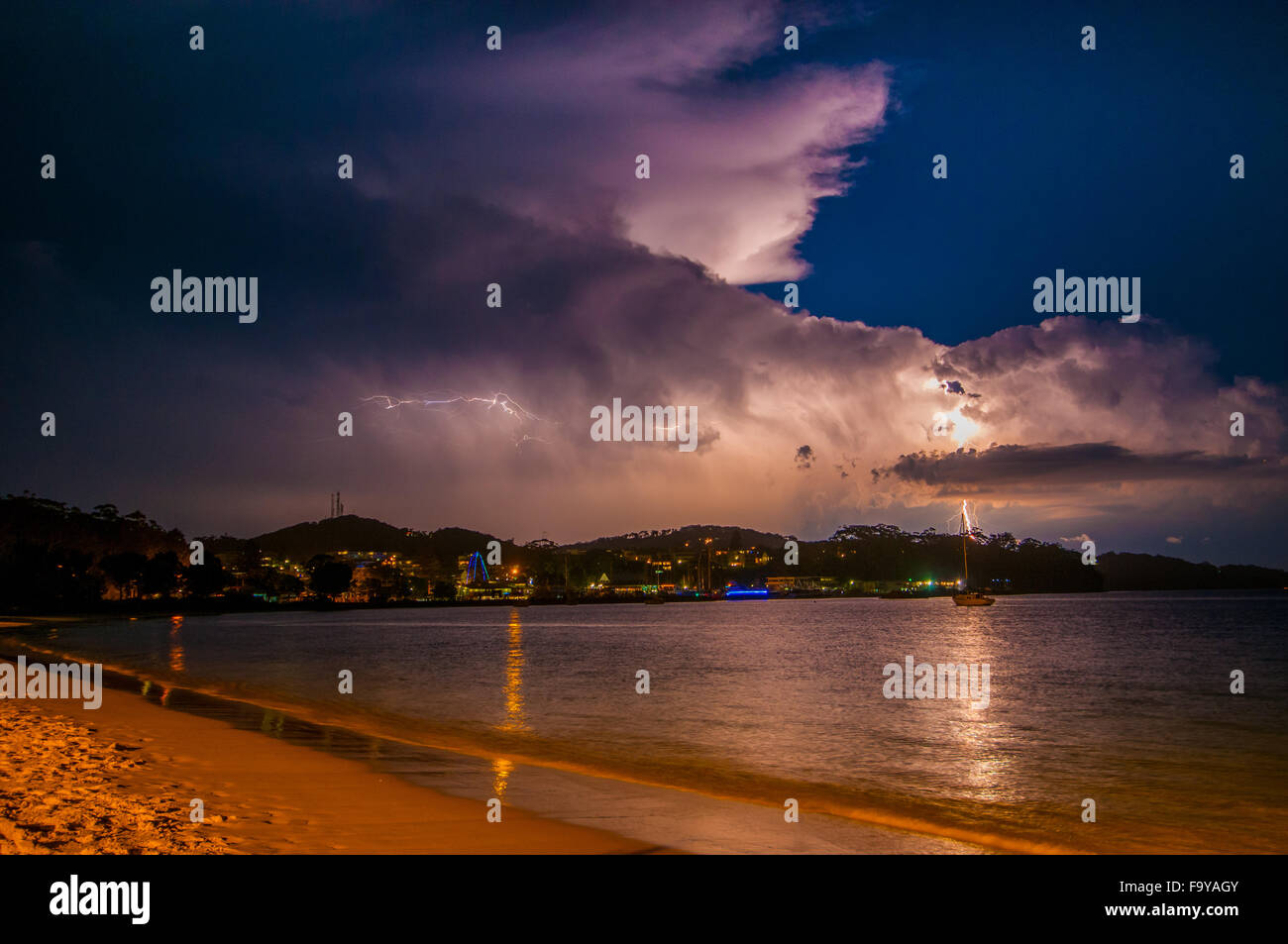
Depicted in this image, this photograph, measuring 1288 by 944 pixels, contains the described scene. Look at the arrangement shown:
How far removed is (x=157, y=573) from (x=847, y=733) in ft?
684

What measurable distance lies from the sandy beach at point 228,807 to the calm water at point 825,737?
4.80ft

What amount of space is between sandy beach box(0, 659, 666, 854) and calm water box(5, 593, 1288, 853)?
146 centimetres

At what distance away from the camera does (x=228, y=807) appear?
39.5ft

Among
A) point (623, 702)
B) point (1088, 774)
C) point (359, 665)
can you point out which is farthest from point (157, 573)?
point (1088, 774)

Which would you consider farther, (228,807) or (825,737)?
(825,737)

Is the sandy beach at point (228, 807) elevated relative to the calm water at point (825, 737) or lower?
elevated

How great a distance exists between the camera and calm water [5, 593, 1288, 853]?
15375 millimetres

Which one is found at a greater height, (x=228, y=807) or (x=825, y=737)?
(x=228, y=807)

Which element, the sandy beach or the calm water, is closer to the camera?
the sandy beach

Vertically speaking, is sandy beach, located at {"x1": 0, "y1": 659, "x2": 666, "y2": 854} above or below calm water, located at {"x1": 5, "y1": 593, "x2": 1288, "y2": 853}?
above

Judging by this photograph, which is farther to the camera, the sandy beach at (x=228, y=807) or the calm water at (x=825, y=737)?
the calm water at (x=825, y=737)

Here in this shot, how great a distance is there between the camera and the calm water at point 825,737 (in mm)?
15375

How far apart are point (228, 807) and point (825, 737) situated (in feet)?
63.4
